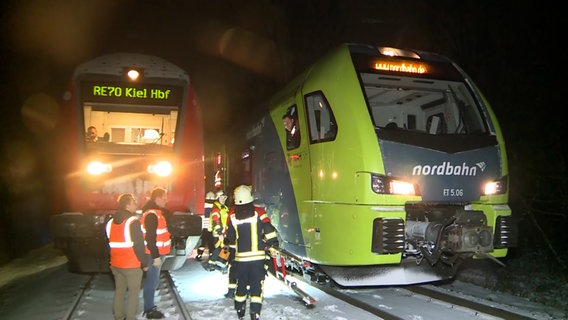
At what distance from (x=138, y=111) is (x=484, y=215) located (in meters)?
6.04

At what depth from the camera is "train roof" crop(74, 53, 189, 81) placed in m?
8.73

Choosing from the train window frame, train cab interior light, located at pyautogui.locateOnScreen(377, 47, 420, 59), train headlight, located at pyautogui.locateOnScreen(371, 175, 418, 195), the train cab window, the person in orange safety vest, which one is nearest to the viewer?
train headlight, located at pyautogui.locateOnScreen(371, 175, 418, 195)

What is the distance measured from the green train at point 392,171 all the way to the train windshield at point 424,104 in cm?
2

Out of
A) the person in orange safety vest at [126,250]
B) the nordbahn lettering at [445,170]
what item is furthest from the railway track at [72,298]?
the nordbahn lettering at [445,170]

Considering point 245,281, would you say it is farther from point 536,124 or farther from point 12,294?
point 536,124

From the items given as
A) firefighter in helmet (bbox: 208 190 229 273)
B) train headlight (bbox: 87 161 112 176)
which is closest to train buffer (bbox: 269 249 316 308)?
firefighter in helmet (bbox: 208 190 229 273)

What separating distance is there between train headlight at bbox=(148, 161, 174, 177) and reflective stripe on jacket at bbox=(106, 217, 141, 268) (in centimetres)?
275

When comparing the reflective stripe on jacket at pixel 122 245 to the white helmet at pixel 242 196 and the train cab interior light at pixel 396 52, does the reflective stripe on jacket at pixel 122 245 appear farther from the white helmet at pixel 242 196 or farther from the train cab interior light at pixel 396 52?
the train cab interior light at pixel 396 52

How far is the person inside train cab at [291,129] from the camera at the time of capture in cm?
740

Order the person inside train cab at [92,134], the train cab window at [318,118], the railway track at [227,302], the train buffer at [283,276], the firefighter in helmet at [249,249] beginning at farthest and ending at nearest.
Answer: the person inside train cab at [92,134] < the train buffer at [283,276] < the train cab window at [318,118] < the railway track at [227,302] < the firefighter in helmet at [249,249]

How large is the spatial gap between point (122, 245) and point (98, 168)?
9.31 feet

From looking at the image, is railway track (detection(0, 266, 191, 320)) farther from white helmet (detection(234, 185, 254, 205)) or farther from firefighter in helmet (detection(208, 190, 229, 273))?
white helmet (detection(234, 185, 254, 205))

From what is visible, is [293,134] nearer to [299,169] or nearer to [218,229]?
[299,169]

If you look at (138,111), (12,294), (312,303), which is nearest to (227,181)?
(138,111)
